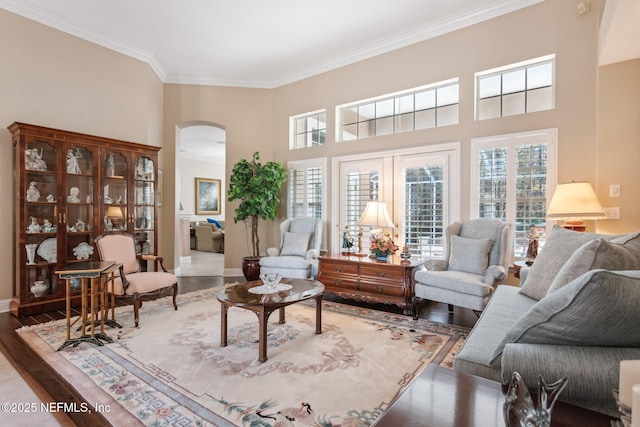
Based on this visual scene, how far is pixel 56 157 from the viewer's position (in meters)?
4.07

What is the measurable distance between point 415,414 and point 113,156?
16.8ft

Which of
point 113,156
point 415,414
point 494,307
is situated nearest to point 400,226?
point 494,307

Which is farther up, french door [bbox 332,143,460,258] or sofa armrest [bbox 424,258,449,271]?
french door [bbox 332,143,460,258]

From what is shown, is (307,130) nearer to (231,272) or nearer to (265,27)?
(265,27)

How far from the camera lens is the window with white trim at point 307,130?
5938 millimetres

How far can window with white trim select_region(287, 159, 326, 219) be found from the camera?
225 inches

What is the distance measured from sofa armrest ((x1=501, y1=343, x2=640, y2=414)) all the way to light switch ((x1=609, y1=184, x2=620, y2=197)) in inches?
119

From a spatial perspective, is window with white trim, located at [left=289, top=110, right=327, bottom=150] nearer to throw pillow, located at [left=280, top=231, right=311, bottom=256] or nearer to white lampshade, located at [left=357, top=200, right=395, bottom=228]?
throw pillow, located at [left=280, top=231, right=311, bottom=256]

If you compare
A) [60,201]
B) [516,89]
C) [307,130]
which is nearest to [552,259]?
[516,89]

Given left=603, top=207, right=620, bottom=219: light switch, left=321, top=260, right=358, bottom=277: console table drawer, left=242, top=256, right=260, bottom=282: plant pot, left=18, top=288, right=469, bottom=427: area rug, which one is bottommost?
left=18, top=288, right=469, bottom=427: area rug

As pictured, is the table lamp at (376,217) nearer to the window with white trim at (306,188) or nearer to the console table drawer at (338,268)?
the console table drawer at (338,268)

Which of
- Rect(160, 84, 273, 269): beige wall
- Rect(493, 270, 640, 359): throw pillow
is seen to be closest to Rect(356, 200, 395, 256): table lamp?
Rect(160, 84, 273, 269): beige wall

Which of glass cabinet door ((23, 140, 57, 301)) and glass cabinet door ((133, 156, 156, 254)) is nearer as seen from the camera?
glass cabinet door ((23, 140, 57, 301))

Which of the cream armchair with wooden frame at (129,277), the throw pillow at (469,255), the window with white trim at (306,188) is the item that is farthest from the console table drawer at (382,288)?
the cream armchair with wooden frame at (129,277)
